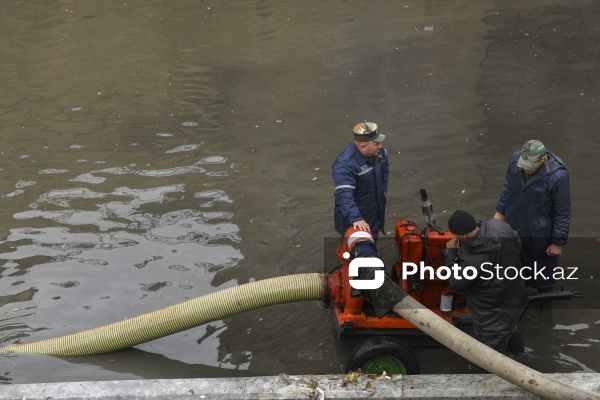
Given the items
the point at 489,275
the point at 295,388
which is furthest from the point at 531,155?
the point at 295,388

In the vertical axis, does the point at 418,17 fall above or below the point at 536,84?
above

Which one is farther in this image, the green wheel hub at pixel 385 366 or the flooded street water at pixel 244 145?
the flooded street water at pixel 244 145

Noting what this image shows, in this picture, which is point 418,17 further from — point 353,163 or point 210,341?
point 210,341

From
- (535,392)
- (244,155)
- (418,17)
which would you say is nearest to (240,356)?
(535,392)

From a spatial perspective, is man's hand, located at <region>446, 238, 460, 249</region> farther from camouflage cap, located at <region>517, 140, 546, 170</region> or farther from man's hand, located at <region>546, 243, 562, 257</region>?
man's hand, located at <region>546, 243, 562, 257</region>

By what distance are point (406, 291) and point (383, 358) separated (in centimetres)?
64

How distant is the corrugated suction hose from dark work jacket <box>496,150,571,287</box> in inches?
76.4

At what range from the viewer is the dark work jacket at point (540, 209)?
22.7 ft

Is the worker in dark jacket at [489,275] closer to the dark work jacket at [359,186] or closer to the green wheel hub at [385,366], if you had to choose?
the green wheel hub at [385,366]

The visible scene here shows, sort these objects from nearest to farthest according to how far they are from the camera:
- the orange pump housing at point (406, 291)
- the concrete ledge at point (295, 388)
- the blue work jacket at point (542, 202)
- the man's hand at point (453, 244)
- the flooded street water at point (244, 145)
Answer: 1. the concrete ledge at point (295, 388)
2. the man's hand at point (453, 244)
3. the orange pump housing at point (406, 291)
4. the blue work jacket at point (542, 202)
5. the flooded street water at point (244, 145)

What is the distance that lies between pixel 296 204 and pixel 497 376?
3891 mm

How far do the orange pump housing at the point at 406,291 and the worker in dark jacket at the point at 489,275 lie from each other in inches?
11.6

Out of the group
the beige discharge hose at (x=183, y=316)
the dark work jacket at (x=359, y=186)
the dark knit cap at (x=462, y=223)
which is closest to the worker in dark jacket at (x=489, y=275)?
the dark knit cap at (x=462, y=223)

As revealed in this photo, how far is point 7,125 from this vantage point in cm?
1091
